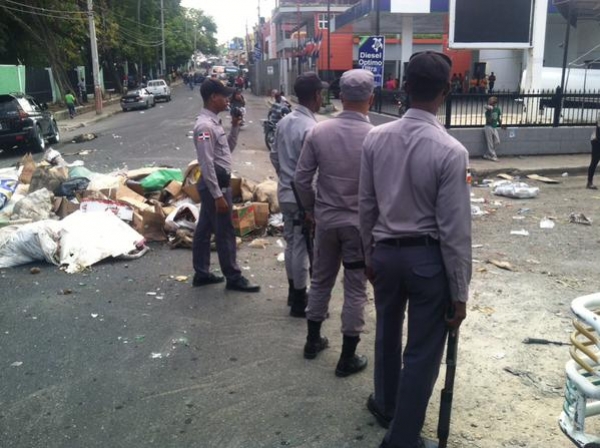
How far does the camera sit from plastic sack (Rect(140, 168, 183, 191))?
28.7 feet

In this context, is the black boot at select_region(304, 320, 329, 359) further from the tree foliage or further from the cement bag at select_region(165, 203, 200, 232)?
the tree foliage

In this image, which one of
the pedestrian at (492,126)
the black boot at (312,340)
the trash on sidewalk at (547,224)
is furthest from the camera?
the pedestrian at (492,126)

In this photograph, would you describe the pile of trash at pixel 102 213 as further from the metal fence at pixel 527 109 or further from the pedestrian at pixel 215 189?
the metal fence at pixel 527 109

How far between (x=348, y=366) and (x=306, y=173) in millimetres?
1335

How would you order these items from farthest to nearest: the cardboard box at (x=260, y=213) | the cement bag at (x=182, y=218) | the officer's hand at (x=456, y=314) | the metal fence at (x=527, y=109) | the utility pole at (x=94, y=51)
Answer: the utility pole at (x=94, y=51) < the metal fence at (x=527, y=109) < the cardboard box at (x=260, y=213) < the cement bag at (x=182, y=218) < the officer's hand at (x=456, y=314)

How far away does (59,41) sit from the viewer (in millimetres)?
34344

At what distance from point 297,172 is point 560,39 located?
33800 millimetres

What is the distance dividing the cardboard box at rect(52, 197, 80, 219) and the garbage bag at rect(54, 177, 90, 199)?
48 centimetres

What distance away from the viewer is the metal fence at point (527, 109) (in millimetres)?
13750

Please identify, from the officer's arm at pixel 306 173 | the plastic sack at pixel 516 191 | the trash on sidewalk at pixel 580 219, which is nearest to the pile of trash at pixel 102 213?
the officer's arm at pixel 306 173

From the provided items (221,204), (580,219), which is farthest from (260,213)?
(580,219)

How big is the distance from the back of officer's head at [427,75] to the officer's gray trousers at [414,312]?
741 mm

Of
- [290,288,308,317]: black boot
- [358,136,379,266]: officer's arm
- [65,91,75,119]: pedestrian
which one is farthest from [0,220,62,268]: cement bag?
[65,91,75,119]: pedestrian

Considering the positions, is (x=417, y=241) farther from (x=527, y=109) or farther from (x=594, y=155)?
(x=527, y=109)
